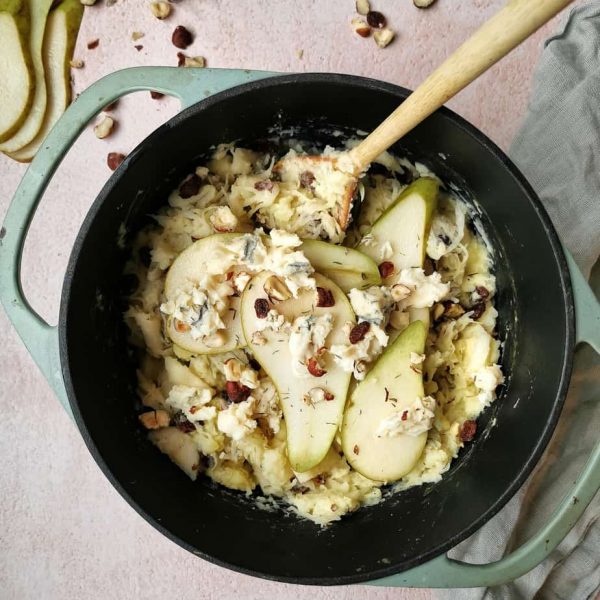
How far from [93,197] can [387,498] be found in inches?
30.3

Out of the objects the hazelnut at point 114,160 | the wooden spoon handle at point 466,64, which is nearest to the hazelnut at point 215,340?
the wooden spoon handle at point 466,64

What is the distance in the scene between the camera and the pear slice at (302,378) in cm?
109

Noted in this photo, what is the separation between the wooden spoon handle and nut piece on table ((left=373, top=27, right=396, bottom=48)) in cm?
35

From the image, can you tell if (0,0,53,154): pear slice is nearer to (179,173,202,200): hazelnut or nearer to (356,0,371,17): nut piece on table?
(179,173,202,200): hazelnut

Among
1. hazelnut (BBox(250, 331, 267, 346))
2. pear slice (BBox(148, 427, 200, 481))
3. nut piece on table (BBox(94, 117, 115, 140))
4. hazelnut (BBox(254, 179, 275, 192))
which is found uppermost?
hazelnut (BBox(254, 179, 275, 192))

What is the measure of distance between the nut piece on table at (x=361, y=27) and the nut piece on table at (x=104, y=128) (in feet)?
1.59

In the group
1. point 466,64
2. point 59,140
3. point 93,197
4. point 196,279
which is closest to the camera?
point 466,64

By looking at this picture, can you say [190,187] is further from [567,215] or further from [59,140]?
[567,215]

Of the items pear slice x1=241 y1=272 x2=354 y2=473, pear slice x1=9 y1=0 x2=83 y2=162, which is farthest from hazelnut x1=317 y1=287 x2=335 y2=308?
pear slice x1=9 y1=0 x2=83 y2=162

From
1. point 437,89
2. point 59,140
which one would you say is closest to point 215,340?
point 59,140

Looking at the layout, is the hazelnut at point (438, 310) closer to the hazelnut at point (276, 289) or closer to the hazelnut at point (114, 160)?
the hazelnut at point (276, 289)

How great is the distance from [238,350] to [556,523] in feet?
1.75

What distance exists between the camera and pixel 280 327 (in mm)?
1066

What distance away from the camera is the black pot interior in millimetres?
1013
